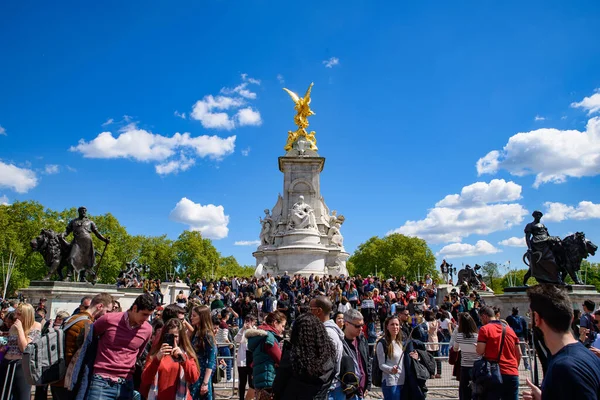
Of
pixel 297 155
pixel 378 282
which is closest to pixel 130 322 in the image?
pixel 378 282

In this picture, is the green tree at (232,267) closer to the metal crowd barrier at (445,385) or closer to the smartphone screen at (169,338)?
the metal crowd barrier at (445,385)

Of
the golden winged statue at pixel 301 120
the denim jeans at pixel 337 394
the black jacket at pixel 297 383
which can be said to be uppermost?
the golden winged statue at pixel 301 120

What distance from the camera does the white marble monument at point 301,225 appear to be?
33.6 m

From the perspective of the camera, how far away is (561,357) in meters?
2.49

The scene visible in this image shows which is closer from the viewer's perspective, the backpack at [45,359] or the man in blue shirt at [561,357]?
the man in blue shirt at [561,357]

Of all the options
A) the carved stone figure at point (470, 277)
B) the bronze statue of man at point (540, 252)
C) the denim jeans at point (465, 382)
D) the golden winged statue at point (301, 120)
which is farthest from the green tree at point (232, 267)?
the denim jeans at point (465, 382)

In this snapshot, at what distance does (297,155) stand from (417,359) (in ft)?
114

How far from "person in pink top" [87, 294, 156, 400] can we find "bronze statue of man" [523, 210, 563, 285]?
13706 mm

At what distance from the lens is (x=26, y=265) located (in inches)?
1891

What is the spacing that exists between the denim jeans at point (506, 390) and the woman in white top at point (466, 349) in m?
0.58

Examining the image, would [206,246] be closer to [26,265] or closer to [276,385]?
[26,265]

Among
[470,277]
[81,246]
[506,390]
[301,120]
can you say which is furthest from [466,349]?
[301,120]

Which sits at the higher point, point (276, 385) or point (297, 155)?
point (297, 155)

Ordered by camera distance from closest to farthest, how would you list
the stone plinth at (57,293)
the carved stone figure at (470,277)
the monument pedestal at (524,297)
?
the stone plinth at (57,293), the monument pedestal at (524,297), the carved stone figure at (470,277)
